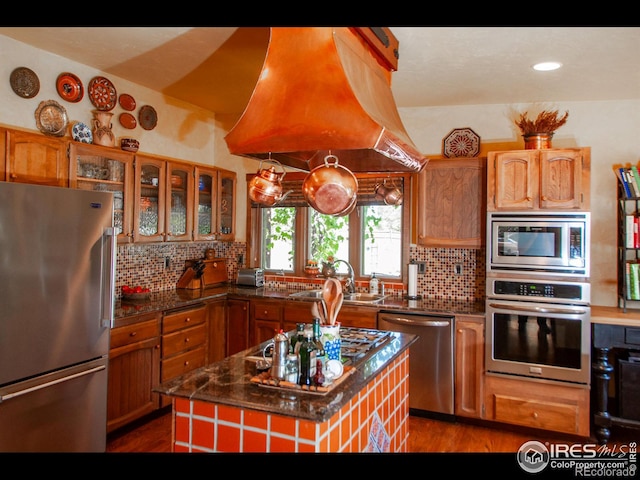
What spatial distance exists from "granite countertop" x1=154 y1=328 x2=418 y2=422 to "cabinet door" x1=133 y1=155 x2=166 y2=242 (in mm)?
1952

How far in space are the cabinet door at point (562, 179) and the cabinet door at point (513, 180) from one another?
0.19 feet

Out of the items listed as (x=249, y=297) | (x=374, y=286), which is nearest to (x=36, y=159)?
(x=249, y=297)

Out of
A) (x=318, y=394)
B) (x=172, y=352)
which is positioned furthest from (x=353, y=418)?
(x=172, y=352)

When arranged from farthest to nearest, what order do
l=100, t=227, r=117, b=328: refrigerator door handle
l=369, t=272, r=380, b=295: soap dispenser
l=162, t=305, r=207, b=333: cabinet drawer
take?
l=369, t=272, r=380, b=295: soap dispenser → l=162, t=305, r=207, b=333: cabinet drawer → l=100, t=227, r=117, b=328: refrigerator door handle

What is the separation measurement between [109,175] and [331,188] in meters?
2.27

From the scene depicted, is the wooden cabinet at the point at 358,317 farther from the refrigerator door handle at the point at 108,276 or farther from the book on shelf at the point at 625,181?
the book on shelf at the point at 625,181

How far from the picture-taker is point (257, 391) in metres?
1.85

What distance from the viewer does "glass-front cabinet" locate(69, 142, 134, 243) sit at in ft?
10.6

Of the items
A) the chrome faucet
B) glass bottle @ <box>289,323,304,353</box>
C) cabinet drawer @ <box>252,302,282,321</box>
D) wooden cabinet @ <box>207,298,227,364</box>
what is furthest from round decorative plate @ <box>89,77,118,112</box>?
Answer: glass bottle @ <box>289,323,304,353</box>

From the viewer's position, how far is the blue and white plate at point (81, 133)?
11.2 feet

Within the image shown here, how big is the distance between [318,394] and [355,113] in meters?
1.10

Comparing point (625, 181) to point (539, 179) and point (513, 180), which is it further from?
point (513, 180)

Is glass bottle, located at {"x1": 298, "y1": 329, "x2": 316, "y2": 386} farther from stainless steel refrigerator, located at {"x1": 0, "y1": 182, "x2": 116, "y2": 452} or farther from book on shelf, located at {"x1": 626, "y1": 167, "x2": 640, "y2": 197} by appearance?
book on shelf, located at {"x1": 626, "y1": 167, "x2": 640, "y2": 197}
